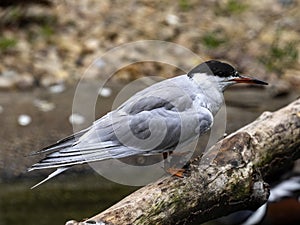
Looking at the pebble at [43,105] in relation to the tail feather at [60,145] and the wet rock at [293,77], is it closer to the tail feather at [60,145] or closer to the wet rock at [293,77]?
the wet rock at [293,77]

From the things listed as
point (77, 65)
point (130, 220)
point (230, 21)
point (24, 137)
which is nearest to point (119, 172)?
point (24, 137)

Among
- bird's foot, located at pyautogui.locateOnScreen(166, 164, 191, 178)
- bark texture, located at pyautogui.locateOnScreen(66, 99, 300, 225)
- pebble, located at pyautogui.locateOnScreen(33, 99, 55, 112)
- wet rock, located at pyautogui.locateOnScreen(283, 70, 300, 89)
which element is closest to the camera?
bark texture, located at pyautogui.locateOnScreen(66, 99, 300, 225)

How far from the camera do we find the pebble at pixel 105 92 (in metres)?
5.89

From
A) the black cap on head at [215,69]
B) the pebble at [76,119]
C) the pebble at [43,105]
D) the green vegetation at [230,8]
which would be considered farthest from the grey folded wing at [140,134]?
the green vegetation at [230,8]

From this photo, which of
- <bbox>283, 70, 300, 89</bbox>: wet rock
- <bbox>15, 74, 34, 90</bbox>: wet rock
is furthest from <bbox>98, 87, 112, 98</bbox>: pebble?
<bbox>283, 70, 300, 89</bbox>: wet rock

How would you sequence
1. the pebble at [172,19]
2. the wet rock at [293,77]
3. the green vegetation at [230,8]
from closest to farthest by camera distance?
1. the wet rock at [293,77]
2. the pebble at [172,19]
3. the green vegetation at [230,8]

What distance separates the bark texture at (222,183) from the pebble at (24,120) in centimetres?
216

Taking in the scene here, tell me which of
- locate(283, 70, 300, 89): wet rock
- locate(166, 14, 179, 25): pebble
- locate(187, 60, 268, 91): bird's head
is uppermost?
locate(166, 14, 179, 25): pebble

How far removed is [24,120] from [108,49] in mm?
1473

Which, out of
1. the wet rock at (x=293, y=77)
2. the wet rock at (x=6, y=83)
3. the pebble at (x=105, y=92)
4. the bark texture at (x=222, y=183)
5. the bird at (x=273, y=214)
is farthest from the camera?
the wet rock at (x=293, y=77)

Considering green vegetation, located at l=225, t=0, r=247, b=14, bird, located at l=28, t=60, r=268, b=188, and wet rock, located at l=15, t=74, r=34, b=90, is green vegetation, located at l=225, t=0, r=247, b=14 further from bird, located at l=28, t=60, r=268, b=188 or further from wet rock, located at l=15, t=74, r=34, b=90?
bird, located at l=28, t=60, r=268, b=188

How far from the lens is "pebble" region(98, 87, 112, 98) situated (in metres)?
5.89

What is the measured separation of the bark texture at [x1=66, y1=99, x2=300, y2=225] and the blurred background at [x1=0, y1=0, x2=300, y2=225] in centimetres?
129

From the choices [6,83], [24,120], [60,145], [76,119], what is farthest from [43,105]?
[60,145]
